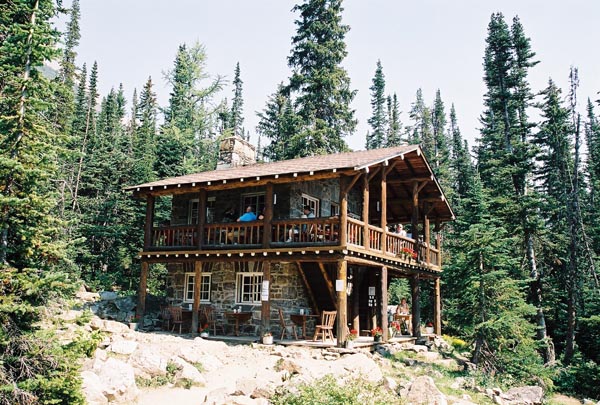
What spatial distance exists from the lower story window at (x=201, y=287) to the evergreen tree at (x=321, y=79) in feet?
50.6

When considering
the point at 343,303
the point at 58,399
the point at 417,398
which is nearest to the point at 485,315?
the point at 343,303

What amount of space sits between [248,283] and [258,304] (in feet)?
2.94

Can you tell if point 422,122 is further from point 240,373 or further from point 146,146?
point 240,373

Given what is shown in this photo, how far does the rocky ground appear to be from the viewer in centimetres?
949

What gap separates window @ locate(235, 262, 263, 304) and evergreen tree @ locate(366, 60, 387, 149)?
40579 millimetres

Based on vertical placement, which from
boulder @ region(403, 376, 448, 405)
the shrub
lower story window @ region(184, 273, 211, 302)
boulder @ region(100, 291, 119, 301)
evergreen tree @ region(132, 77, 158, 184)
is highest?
evergreen tree @ region(132, 77, 158, 184)

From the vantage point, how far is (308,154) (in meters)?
33.1

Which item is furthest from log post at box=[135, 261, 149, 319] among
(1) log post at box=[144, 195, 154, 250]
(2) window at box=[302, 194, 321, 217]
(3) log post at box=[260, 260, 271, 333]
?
(2) window at box=[302, 194, 321, 217]

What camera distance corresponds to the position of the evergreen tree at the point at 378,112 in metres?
57.1

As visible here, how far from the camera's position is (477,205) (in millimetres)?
21672

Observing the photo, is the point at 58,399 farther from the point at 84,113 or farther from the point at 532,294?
the point at 84,113

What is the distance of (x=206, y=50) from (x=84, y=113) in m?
24.6

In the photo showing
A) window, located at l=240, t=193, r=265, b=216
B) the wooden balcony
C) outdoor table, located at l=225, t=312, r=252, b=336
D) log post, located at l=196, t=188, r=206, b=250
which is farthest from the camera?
window, located at l=240, t=193, r=265, b=216

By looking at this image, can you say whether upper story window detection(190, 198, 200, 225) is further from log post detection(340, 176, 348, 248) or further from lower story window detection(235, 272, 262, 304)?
log post detection(340, 176, 348, 248)
